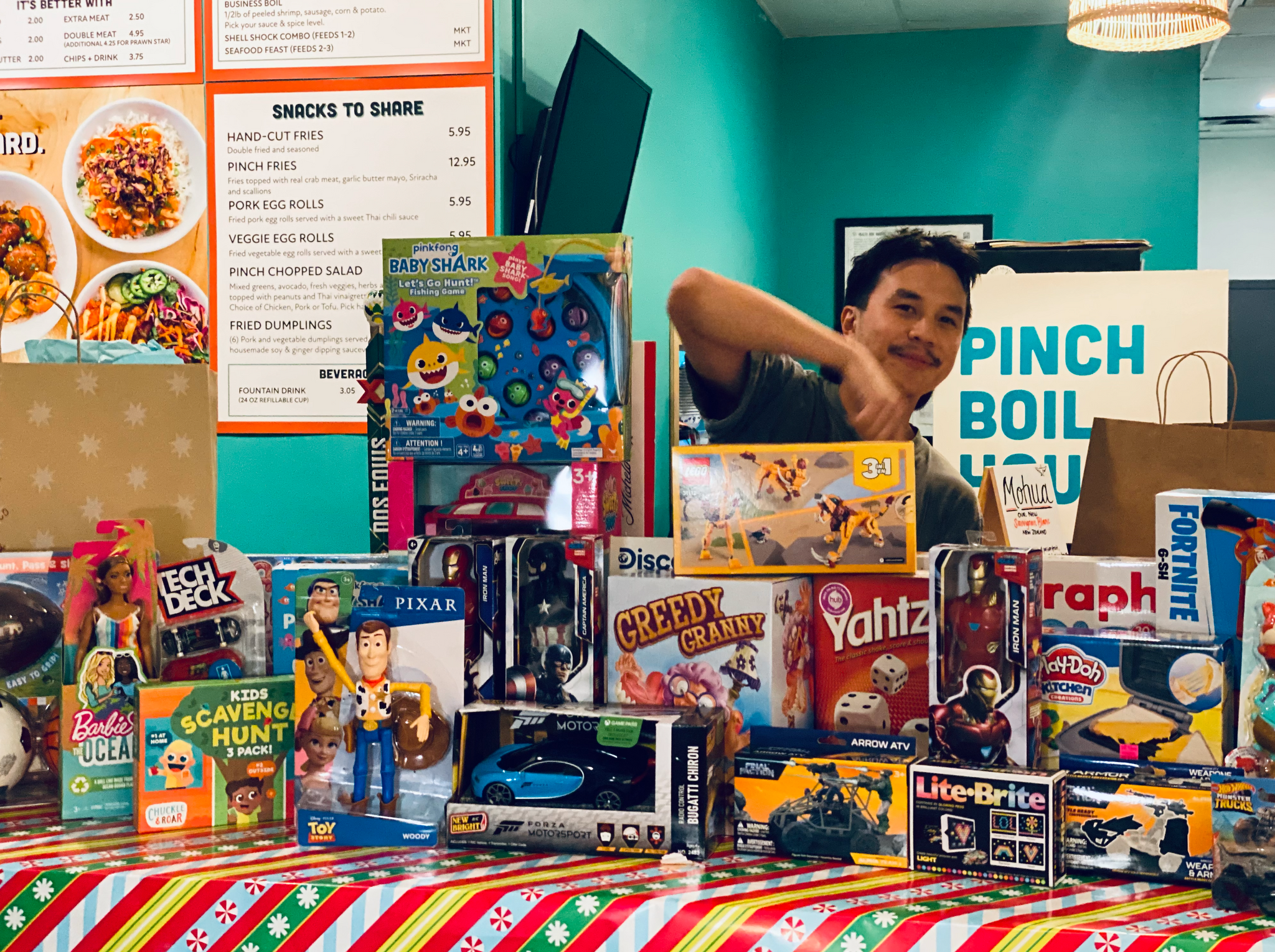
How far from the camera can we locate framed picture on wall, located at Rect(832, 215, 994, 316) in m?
5.94

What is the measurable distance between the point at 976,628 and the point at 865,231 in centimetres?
497

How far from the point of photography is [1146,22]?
4355mm

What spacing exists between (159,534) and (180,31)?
1692 millimetres

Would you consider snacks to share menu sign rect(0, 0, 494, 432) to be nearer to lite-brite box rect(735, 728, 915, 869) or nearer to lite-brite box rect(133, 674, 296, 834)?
lite-brite box rect(133, 674, 296, 834)

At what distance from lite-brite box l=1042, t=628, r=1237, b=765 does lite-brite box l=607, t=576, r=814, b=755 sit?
0.30 m

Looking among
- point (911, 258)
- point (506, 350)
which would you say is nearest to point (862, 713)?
point (506, 350)

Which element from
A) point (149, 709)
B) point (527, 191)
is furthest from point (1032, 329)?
point (149, 709)

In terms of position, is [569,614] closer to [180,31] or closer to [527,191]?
[527,191]

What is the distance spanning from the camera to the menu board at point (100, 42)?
2.86m

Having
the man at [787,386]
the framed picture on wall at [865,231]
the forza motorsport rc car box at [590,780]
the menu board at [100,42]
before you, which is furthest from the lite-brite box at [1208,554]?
the framed picture on wall at [865,231]

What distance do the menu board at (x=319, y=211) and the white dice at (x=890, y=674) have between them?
64.6 inches

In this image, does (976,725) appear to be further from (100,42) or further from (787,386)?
(100,42)

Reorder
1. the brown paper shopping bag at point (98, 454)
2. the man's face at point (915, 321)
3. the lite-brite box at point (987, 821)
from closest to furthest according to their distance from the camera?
the lite-brite box at point (987, 821) → the brown paper shopping bag at point (98, 454) → the man's face at point (915, 321)

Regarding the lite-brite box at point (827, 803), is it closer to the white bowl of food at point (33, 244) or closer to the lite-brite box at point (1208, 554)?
the lite-brite box at point (1208, 554)
